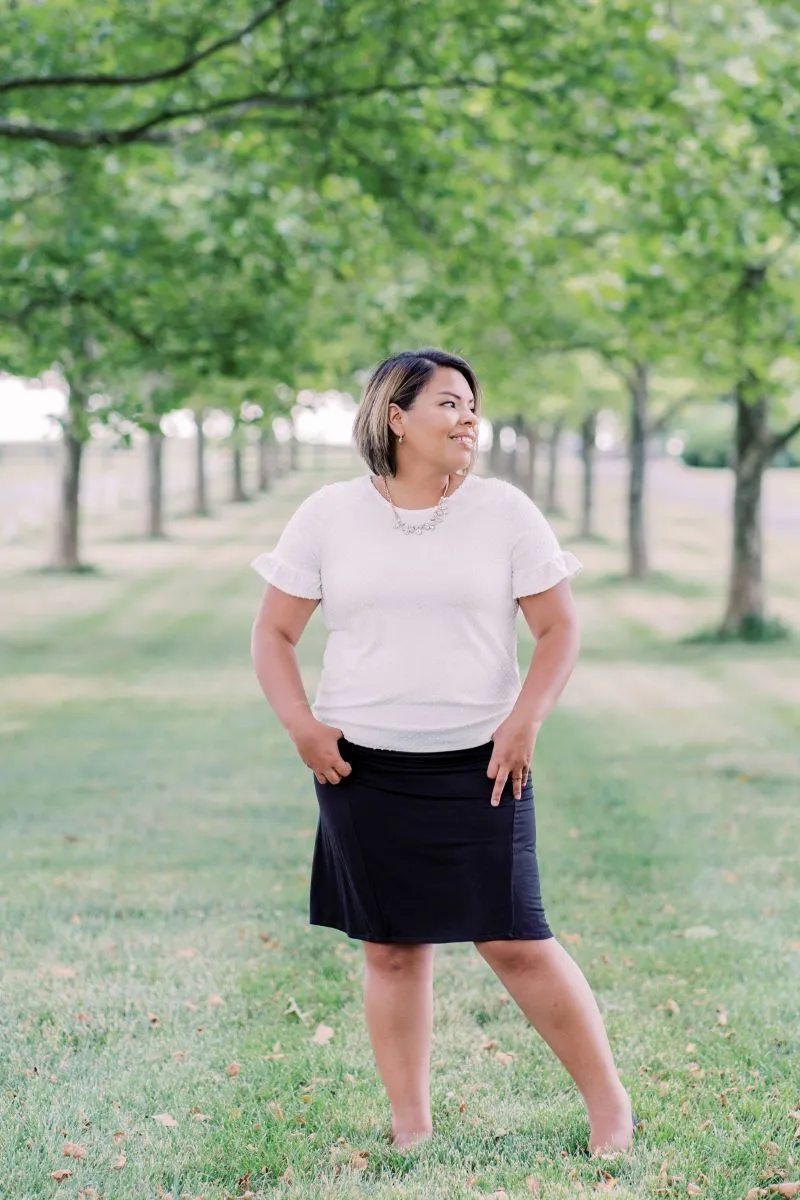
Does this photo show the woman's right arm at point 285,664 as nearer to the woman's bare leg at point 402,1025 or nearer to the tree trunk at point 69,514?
the woman's bare leg at point 402,1025

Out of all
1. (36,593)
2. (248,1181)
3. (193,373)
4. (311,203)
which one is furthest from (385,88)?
(36,593)

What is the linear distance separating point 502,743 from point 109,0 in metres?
10.2

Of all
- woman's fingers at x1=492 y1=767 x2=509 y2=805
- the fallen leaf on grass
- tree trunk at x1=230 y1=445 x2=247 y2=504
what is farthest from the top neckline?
tree trunk at x1=230 y1=445 x2=247 y2=504

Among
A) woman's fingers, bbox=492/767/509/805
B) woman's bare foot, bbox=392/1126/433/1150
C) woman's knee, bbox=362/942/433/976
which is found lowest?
woman's bare foot, bbox=392/1126/433/1150

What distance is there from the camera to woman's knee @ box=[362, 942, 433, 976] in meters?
3.75

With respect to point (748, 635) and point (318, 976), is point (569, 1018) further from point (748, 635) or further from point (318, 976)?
point (748, 635)

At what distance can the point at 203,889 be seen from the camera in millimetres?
6824

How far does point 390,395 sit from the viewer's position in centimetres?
368

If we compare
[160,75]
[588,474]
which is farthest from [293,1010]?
[588,474]

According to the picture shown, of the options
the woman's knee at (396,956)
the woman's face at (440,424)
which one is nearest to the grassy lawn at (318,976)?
the woman's knee at (396,956)

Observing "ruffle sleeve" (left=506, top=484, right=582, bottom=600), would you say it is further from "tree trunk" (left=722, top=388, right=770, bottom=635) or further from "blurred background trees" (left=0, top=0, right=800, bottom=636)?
"tree trunk" (left=722, top=388, right=770, bottom=635)

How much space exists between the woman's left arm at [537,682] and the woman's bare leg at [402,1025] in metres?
0.53

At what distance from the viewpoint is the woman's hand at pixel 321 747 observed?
11.7ft

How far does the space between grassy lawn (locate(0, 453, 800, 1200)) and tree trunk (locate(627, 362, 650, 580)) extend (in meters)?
12.8
